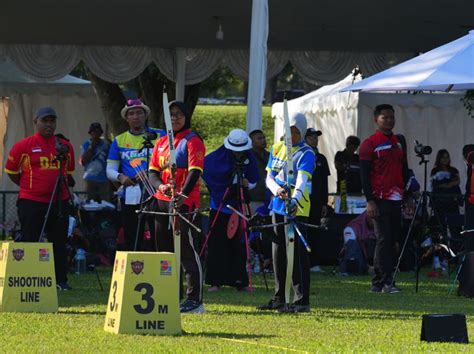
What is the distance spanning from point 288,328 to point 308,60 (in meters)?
11.3

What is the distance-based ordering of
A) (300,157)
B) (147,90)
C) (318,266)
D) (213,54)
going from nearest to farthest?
(300,157)
(318,266)
(213,54)
(147,90)

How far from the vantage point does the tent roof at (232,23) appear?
1838 cm

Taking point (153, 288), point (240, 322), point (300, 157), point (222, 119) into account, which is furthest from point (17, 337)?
point (222, 119)

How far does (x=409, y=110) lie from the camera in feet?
71.9

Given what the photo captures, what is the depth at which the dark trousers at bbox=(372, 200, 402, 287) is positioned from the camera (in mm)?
13141

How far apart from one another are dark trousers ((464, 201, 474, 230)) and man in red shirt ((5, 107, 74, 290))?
4.39 m

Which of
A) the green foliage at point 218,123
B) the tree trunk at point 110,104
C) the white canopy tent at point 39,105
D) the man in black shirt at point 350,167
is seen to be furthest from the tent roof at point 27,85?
the green foliage at point 218,123

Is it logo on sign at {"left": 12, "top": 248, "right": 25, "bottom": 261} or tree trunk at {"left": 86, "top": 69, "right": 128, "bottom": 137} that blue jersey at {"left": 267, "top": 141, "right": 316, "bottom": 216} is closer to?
logo on sign at {"left": 12, "top": 248, "right": 25, "bottom": 261}

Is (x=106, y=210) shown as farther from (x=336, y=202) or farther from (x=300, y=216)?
(x=300, y=216)

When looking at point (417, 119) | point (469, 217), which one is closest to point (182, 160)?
point (469, 217)

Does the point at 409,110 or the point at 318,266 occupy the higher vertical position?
the point at 409,110

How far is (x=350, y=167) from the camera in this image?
1878 centimetres

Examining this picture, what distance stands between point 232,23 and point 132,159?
23.3 feet

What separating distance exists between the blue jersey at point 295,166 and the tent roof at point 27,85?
11.5 m
